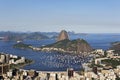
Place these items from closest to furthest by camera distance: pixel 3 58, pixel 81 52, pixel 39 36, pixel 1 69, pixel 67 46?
pixel 1 69 → pixel 3 58 → pixel 81 52 → pixel 67 46 → pixel 39 36

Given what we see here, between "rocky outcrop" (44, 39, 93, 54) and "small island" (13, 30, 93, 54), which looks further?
"small island" (13, 30, 93, 54)

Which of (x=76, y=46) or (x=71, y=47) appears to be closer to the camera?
(x=76, y=46)

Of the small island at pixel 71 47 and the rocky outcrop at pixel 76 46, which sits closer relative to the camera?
the rocky outcrop at pixel 76 46

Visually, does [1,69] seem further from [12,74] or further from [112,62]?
[112,62]

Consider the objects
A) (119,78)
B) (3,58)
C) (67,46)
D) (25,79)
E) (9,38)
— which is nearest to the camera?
(25,79)

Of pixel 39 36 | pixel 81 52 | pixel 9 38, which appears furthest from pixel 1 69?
pixel 39 36

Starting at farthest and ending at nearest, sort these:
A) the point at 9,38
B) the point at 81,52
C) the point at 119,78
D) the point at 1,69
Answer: the point at 9,38 → the point at 81,52 → the point at 1,69 → the point at 119,78

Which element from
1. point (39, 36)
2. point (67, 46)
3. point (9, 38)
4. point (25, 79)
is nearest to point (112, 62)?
point (25, 79)

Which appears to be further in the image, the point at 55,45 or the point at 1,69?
the point at 55,45

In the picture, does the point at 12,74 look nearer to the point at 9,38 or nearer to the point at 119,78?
the point at 119,78

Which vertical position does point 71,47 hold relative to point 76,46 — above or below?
below
